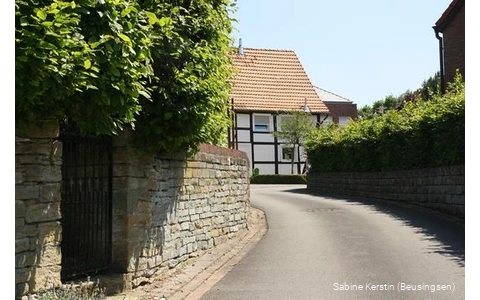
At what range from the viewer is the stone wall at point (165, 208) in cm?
719

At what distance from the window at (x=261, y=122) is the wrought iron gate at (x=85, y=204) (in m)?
29.3

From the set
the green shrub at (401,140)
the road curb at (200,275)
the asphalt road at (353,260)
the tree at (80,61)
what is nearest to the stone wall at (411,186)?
the green shrub at (401,140)

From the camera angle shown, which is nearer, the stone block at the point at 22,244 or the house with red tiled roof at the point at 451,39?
the stone block at the point at 22,244

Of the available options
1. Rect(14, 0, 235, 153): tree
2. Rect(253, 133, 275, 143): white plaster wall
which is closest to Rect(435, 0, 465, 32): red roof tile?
Rect(253, 133, 275, 143): white plaster wall

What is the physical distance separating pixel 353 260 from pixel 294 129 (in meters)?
26.8

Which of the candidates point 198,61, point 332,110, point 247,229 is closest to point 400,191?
point 247,229

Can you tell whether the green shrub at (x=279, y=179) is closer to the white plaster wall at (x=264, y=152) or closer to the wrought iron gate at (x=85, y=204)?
the white plaster wall at (x=264, y=152)

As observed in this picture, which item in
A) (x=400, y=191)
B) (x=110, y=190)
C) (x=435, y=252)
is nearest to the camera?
(x=110, y=190)

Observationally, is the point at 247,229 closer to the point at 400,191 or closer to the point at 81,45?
the point at 400,191

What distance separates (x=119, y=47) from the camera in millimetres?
5262

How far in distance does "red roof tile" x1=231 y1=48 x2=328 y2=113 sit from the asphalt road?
23.1 metres
